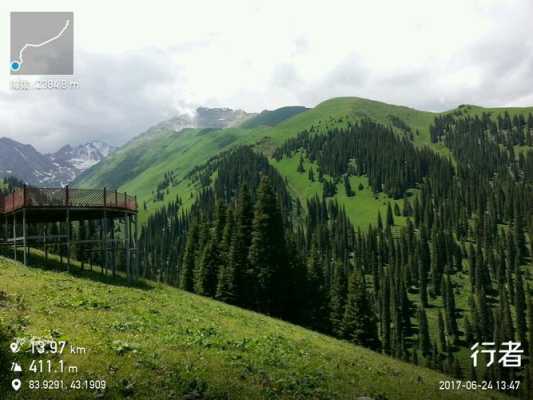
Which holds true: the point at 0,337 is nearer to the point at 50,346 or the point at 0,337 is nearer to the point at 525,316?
the point at 50,346

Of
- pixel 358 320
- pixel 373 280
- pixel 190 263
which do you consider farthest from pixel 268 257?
pixel 373 280

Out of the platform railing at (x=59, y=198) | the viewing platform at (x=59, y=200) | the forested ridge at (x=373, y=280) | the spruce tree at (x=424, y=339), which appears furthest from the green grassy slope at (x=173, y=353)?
the spruce tree at (x=424, y=339)

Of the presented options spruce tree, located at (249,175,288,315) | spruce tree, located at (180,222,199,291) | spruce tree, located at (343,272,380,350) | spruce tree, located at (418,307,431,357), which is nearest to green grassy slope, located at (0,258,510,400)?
spruce tree, located at (249,175,288,315)

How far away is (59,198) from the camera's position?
30062 millimetres

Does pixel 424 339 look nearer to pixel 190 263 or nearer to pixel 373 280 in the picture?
pixel 373 280

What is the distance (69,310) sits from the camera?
18.6 meters

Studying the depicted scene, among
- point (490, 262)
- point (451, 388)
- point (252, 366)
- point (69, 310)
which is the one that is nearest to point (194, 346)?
point (252, 366)

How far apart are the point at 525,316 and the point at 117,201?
16464 centimetres

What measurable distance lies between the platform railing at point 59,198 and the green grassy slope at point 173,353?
5511 mm

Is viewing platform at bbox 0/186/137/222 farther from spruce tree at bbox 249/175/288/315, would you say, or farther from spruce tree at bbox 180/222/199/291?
spruce tree at bbox 180/222/199/291

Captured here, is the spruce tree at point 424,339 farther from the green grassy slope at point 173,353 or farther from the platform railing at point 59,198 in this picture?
the platform railing at point 59,198

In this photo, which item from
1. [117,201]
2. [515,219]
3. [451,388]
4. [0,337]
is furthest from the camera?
[515,219]

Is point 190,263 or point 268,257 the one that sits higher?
point 268,257

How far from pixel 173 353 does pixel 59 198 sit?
67.4ft
